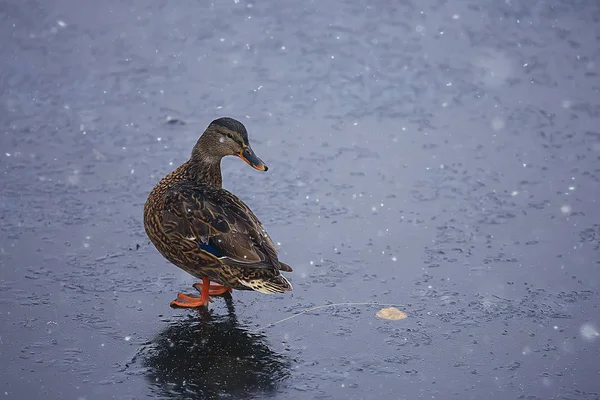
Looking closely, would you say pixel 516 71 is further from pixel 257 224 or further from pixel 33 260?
pixel 33 260

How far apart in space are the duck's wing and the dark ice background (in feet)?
1.00

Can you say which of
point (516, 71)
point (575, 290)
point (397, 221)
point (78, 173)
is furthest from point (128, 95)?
point (575, 290)

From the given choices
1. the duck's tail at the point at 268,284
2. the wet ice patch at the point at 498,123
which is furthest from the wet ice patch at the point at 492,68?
the duck's tail at the point at 268,284

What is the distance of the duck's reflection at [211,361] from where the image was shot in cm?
404

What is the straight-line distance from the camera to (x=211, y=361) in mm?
4246

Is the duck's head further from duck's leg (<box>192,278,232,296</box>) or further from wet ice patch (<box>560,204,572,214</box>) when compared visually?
wet ice patch (<box>560,204,572,214</box>)

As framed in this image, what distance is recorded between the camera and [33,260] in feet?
16.7

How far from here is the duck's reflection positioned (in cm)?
404

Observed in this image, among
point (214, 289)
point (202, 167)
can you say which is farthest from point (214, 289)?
point (202, 167)

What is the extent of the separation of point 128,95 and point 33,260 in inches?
85.2

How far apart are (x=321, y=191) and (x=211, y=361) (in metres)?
1.88

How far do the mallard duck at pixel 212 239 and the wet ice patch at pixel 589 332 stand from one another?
1419 millimetres

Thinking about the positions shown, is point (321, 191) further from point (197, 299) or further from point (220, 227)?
point (197, 299)

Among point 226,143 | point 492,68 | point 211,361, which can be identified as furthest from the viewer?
point 492,68
